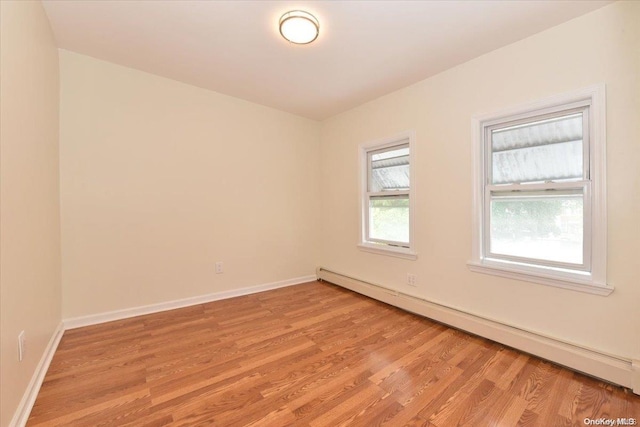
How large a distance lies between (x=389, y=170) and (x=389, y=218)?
0.63 m

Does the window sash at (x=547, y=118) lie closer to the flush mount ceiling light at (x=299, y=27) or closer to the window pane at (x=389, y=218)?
the window pane at (x=389, y=218)

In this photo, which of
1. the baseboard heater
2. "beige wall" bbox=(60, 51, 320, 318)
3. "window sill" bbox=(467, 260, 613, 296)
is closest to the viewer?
the baseboard heater

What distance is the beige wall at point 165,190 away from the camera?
2.44 metres

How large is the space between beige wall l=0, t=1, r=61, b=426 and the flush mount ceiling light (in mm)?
1527

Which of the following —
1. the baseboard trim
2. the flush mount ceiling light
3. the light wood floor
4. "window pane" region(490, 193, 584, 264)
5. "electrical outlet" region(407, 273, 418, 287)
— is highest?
the flush mount ceiling light

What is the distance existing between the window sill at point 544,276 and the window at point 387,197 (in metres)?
0.73

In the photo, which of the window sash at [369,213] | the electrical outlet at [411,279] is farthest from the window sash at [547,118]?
the electrical outlet at [411,279]

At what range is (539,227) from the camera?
2.11 metres

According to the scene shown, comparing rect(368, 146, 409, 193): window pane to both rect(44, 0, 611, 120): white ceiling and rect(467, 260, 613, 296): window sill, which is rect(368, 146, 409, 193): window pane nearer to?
rect(44, 0, 611, 120): white ceiling

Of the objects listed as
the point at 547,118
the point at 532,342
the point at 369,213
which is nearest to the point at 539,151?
the point at 547,118

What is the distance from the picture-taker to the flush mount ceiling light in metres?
1.87

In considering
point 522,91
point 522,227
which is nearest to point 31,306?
point 522,227

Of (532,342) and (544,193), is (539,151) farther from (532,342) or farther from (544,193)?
(532,342)

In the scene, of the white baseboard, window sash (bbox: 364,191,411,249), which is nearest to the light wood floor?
the white baseboard
